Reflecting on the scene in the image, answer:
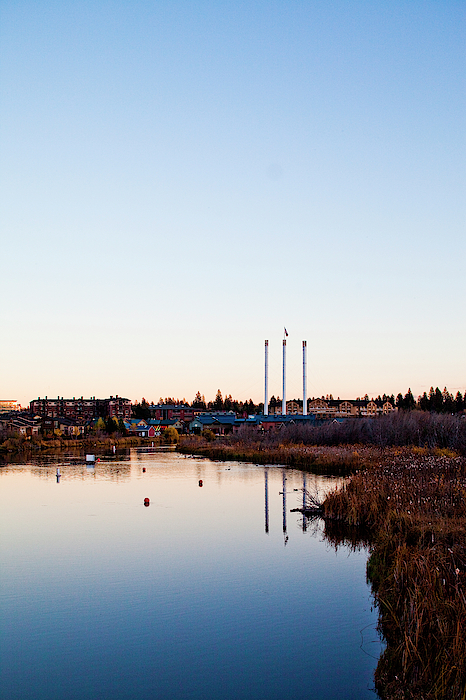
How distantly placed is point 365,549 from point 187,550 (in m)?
6.59

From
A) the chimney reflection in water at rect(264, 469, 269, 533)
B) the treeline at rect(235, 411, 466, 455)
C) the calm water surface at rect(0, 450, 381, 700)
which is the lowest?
the chimney reflection in water at rect(264, 469, 269, 533)

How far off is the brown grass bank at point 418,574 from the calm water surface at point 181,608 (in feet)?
3.06

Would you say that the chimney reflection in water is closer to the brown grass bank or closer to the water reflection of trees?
the water reflection of trees

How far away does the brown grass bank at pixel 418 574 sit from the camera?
10.1m

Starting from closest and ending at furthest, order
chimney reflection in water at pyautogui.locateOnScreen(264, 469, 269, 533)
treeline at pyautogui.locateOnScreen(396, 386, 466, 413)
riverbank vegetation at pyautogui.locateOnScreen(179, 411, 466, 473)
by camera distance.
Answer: chimney reflection in water at pyautogui.locateOnScreen(264, 469, 269, 533)
riverbank vegetation at pyautogui.locateOnScreen(179, 411, 466, 473)
treeline at pyautogui.locateOnScreen(396, 386, 466, 413)

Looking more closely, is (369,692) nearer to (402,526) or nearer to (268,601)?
(268,601)

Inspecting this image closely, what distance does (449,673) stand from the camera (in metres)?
9.59

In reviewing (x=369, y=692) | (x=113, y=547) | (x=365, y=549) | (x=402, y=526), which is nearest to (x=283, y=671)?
(x=369, y=692)

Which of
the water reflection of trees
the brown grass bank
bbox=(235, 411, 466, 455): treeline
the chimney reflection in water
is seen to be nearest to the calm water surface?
the chimney reflection in water

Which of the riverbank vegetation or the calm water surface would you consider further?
the riverbank vegetation

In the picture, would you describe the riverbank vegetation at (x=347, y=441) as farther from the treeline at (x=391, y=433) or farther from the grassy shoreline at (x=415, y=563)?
the grassy shoreline at (x=415, y=563)

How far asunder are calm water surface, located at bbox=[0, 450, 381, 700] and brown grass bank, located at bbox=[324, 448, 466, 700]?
931 mm

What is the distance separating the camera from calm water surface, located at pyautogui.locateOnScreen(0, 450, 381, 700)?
12.4 meters

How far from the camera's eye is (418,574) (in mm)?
12977
